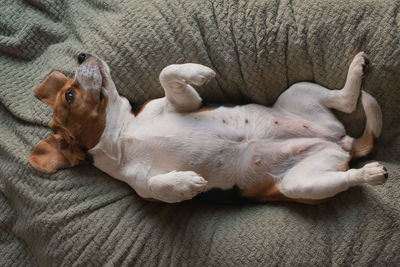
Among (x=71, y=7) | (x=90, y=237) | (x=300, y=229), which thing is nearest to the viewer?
(x=300, y=229)

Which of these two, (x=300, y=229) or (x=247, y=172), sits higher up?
(x=247, y=172)

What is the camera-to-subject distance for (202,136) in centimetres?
188

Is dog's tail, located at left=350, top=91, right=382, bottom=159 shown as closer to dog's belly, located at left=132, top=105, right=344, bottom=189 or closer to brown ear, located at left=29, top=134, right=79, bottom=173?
dog's belly, located at left=132, top=105, right=344, bottom=189

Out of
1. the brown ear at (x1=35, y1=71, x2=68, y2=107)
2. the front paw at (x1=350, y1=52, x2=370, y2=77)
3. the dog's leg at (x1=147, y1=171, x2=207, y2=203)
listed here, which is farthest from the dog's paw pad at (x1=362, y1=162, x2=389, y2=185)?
the brown ear at (x1=35, y1=71, x2=68, y2=107)

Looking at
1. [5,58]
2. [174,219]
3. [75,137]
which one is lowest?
[174,219]

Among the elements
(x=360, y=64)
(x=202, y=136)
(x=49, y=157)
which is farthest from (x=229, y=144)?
(x=49, y=157)

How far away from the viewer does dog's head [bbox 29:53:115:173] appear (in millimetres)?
1833

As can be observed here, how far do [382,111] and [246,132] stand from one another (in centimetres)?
63

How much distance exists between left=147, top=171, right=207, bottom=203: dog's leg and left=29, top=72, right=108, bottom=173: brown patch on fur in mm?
402

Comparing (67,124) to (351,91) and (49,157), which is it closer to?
(49,157)

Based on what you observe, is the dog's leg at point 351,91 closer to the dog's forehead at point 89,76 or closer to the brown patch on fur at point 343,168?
the brown patch on fur at point 343,168

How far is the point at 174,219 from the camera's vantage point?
1.93m

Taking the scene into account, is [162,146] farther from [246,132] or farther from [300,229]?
[300,229]

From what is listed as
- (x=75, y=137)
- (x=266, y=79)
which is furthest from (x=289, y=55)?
(x=75, y=137)
